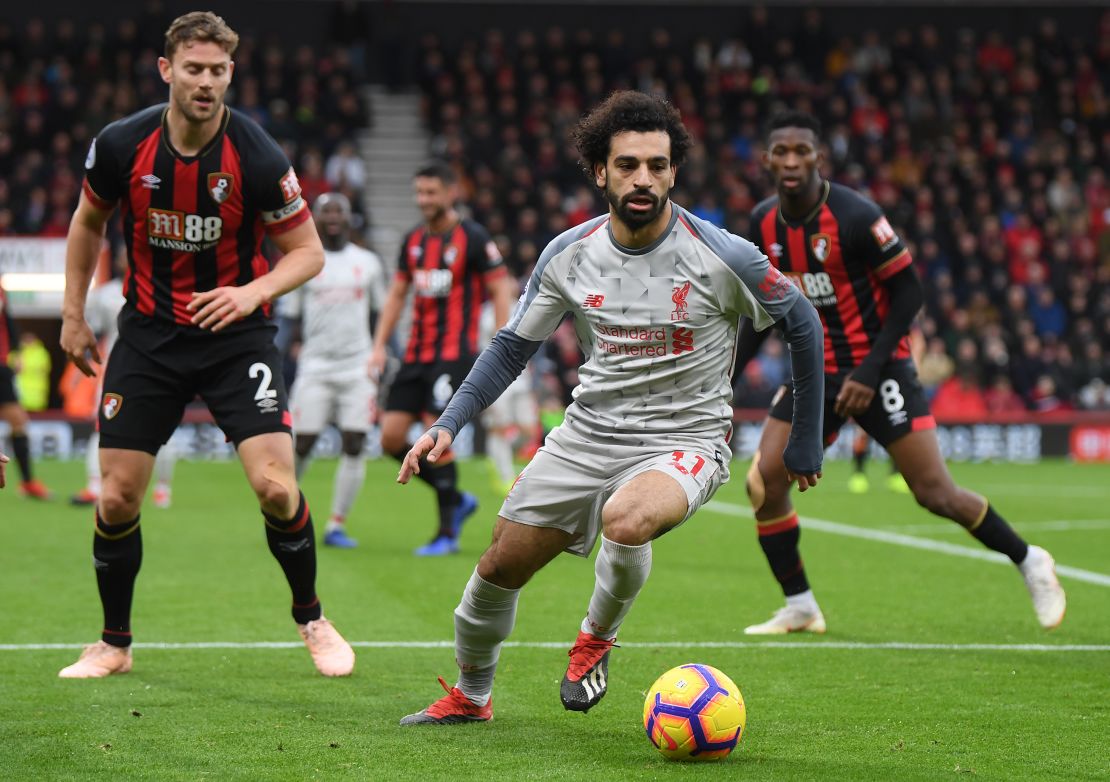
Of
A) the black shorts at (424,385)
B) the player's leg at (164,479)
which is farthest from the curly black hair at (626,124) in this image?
the player's leg at (164,479)

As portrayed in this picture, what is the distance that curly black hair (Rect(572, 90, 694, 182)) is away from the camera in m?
4.98

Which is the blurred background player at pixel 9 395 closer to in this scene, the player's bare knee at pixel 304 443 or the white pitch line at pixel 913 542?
the player's bare knee at pixel 304 443

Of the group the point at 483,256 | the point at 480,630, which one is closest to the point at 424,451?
the point at 480,630

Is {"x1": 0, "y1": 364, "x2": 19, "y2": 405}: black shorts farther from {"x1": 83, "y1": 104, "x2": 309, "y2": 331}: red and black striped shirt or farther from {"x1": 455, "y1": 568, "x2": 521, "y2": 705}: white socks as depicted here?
{"x1": 455, "y1": 568, "x2": 521, "y2": 705}: white socks

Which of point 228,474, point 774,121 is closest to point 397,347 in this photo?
point 228,474

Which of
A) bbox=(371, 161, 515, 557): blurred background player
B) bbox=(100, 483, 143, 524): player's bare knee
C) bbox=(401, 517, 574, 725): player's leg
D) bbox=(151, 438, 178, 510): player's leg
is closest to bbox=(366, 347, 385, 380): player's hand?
bbox=(371, 161, 515, 557): blurred background player

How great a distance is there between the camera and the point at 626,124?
497 centimetres

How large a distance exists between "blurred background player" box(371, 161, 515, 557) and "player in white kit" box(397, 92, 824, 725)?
5.10 metres

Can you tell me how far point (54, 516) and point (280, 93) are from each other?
14611mm

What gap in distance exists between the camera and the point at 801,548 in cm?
1077

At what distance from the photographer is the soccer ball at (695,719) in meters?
4.68

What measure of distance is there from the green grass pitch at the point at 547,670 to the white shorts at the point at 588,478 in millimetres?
710

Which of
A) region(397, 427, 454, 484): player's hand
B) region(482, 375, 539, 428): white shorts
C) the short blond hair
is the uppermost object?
the short blond hair

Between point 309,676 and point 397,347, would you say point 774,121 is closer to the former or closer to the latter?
point 309,676
